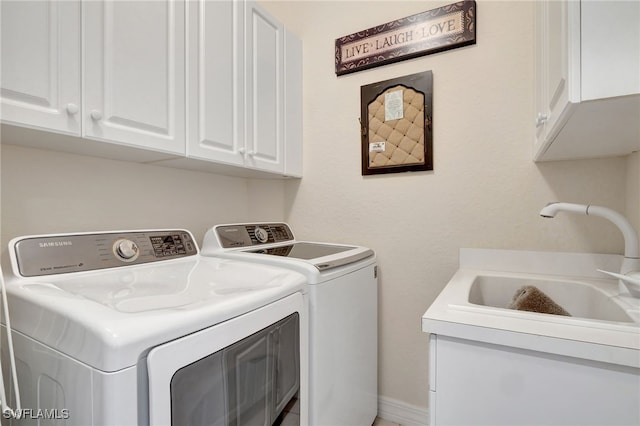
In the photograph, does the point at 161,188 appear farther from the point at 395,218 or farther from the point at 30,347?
the point at 395,218

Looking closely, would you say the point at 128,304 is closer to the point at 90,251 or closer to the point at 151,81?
the point at 90,251

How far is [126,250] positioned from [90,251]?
0.39 feet

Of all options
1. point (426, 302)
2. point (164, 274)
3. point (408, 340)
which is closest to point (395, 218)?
point (426, 302)

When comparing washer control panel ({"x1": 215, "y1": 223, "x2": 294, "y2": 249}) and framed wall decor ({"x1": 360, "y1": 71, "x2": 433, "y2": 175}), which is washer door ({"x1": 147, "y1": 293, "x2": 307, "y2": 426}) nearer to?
washer control panel ({"x1": 215, "y1": 223, "x2": 294, "y2": 249})

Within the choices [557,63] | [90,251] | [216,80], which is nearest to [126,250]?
[90,251]

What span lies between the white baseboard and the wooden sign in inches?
76.8

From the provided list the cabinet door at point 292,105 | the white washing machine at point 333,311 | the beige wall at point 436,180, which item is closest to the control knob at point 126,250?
the white washing machine at point 333,311

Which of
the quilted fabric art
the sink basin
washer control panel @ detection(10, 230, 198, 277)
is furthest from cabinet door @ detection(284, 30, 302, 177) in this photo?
the sink basin

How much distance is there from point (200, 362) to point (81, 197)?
1.04 meters

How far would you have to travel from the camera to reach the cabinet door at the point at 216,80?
1322mm

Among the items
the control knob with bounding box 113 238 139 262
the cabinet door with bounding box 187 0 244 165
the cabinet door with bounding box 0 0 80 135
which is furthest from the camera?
the cabinet door with bounding box 187 0 244 165

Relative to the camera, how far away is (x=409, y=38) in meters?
1.69

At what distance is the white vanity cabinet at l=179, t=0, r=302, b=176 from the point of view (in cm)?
135

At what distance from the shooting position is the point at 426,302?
168cm
